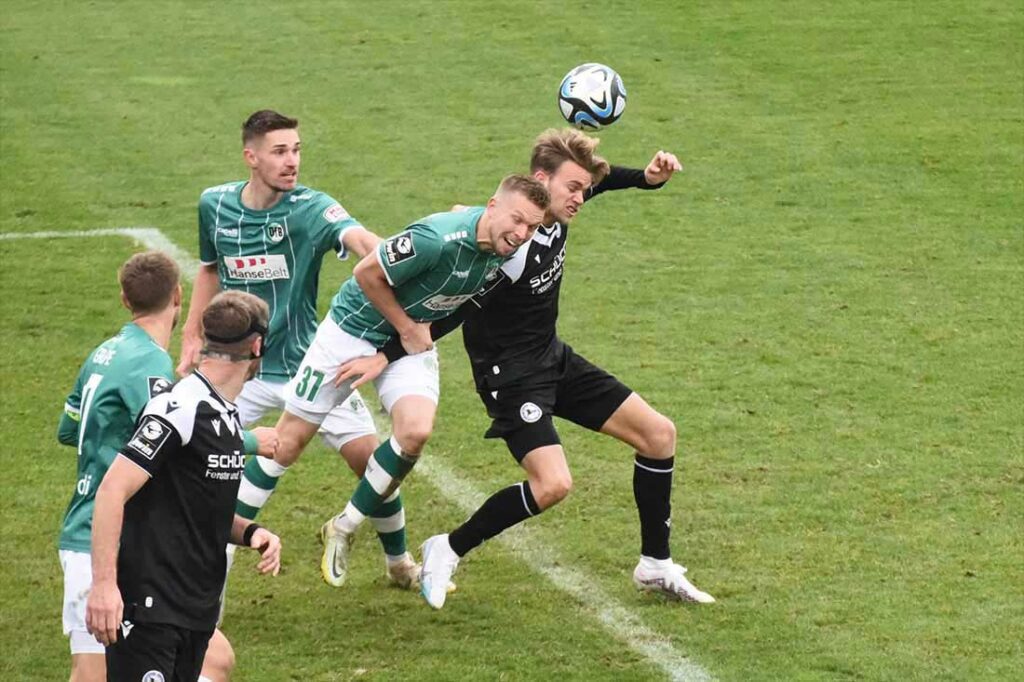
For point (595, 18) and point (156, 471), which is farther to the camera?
point (595, 18)

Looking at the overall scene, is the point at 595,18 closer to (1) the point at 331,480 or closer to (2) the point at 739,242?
(2) the point at 739,242

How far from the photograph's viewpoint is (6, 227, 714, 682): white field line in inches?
286

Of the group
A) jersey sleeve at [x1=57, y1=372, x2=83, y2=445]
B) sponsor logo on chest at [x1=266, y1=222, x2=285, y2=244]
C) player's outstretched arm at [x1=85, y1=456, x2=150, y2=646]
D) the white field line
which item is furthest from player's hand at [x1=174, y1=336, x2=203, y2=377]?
player's outstretched arm at [x1=85, y1=456, x2=150, y2=646]

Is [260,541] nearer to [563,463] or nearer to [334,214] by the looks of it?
[563,463]

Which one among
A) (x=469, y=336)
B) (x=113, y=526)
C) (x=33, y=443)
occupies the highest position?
(x=113, y=526)

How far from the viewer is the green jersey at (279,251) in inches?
320

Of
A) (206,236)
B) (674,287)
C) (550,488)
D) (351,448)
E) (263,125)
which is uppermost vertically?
(263,125)

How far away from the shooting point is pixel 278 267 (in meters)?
8.16

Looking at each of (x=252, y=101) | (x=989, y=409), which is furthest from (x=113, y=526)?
(x=252, y=101)

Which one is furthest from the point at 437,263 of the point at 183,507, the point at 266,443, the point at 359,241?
the point at 183,507

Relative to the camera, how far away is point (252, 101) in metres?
17.0

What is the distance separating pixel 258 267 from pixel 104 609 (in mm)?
3132

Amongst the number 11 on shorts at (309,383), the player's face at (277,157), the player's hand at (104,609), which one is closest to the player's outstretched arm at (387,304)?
the number 11 on shorts at (309,383)

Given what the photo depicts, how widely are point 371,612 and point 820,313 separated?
5128mm
